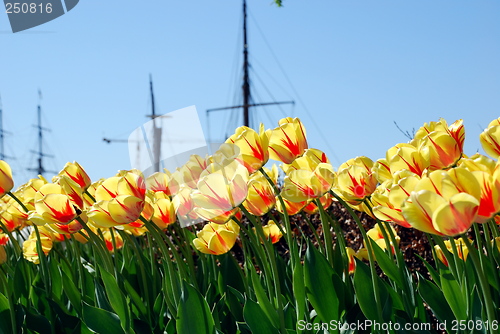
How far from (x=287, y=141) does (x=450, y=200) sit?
844 millimetres

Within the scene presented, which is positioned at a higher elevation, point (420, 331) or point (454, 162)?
point (454, 162)

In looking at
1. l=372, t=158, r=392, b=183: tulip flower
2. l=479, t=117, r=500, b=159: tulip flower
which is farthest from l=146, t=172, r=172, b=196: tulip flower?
l=479, t=117, r=500, b=159: tulip flower

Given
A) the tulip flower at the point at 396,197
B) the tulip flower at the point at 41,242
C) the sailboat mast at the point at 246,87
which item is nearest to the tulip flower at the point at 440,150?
the tulip flower at the point at 396,197

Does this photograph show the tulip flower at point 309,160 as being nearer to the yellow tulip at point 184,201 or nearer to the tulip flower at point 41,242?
the yellow tulip at point 184,201

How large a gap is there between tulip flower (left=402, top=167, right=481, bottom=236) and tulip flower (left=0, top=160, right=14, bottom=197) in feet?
5.16

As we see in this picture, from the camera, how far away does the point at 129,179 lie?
1.79m

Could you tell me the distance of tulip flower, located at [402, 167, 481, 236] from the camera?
3.75 ft

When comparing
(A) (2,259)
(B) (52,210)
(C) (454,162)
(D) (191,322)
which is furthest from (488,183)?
(A) (2,259)

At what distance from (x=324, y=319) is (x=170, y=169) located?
2.82ft

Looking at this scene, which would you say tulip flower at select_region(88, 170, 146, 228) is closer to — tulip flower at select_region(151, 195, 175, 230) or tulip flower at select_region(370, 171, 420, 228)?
tulip flower at select_region(151, 195, 175, 230)

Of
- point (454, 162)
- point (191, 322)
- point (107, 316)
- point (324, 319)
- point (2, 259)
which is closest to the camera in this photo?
point (454, 162)

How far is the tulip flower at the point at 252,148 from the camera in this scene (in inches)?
72.1

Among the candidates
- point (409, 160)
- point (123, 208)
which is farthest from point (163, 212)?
point (409, 160)

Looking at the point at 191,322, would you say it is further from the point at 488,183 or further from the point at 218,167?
the point at 488,183
